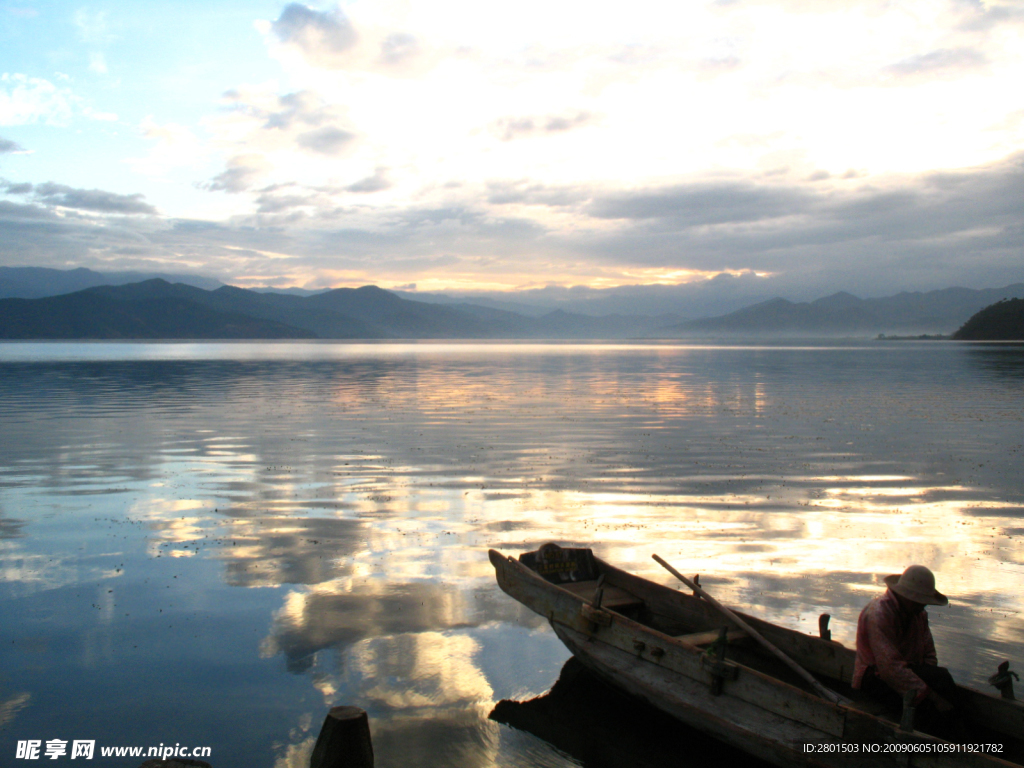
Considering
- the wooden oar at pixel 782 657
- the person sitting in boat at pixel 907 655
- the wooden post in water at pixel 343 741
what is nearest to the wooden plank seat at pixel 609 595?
the wooden oar at pixel 782 657

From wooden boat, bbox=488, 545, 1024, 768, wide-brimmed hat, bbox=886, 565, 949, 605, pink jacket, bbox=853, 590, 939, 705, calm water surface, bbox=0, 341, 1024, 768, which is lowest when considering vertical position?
calm water surface, bbox=0, 341, 1024, 768

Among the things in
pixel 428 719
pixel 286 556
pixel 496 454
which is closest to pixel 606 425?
pixel 496 454

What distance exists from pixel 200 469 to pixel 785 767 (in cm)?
1812

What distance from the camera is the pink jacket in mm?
6730

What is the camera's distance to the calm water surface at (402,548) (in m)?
8.12

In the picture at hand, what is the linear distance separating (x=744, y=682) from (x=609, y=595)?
281 centimetres

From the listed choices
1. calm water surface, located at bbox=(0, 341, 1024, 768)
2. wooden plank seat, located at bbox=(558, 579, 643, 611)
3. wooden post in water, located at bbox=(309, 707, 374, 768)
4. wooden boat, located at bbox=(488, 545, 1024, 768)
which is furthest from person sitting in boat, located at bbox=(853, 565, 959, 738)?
wooden post in water, located at bbox=(309, 707, 374, 768)

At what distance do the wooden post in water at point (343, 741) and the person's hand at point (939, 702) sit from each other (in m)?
5.06

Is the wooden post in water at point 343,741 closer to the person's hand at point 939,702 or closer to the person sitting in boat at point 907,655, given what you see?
the person sitting in boat at point 907,655

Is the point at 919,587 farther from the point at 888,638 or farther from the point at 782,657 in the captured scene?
the point at 782,657

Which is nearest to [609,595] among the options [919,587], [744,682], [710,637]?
[710,637]

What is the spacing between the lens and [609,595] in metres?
9.38

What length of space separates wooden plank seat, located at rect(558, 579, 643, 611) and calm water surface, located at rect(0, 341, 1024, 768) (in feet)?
2.69

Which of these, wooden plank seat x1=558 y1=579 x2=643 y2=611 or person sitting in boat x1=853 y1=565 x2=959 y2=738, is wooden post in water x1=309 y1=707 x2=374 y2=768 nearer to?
wooden plank seat x1=558 y1=579 x2=643 y2=611
